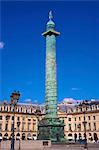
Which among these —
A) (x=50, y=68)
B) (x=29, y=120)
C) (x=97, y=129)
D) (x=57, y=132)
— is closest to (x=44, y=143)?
(x=57, y=132)

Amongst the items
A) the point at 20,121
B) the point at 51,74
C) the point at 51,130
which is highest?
the point at 51,74

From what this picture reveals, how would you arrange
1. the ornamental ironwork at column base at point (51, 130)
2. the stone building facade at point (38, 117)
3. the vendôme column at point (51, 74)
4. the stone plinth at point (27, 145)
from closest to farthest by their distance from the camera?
the stone plinth at point (27, 145) → the ornamental ironwork at column base at point (51, 130) → the vendôme column at point (51, 74) → the stone building facade at point (38, 117)

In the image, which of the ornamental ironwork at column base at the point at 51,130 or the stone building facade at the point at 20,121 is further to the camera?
the stone building facade at the point at 20,121

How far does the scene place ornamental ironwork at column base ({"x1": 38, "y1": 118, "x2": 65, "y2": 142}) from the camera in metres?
44.6

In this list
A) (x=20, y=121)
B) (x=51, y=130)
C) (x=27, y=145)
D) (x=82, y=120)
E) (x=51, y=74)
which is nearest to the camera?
(x=27, y=145)

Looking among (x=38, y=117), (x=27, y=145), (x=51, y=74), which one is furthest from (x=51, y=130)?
(x=38, y=117)

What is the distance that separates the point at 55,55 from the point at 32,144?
54.0 feet

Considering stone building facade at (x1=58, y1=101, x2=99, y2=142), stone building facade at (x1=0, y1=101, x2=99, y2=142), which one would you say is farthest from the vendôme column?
stone building facade at (x1=0, y1=101, x2=99, y2=142)

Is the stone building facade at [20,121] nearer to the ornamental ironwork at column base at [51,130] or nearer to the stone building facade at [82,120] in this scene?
the stone building facade at [82,120]

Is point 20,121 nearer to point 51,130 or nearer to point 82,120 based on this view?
point 82,120

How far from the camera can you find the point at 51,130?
44.7 meters

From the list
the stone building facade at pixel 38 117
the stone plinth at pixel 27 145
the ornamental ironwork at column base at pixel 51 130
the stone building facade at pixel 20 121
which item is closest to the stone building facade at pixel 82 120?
the stone building facade at pixel 38 117

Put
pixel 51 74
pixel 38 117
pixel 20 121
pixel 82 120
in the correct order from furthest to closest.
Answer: pixel 38 117, pixel 20 121, pixel 82 120, pixel 51 74

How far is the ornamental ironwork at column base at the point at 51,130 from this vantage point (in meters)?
44.6
